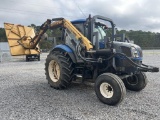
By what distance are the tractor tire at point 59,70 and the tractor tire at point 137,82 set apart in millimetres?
1967

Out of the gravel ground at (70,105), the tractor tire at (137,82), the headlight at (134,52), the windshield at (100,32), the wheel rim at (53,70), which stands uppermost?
the windshield at (100,32)

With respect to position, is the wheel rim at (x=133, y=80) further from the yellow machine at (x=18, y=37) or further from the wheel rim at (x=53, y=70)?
the yellow machine at (x=18, y=37)

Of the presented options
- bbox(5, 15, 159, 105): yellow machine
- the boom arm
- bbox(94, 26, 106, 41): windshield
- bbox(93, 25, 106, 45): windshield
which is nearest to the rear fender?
bbox(5, 15, 159, 105): yellow machine

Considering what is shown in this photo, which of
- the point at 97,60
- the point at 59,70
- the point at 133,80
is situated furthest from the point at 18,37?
the point at 133,80

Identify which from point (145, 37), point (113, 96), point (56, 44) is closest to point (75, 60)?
point (56, 44)

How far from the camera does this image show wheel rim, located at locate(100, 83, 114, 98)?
17.0 feet

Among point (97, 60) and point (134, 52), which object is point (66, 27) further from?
point (134, 52)

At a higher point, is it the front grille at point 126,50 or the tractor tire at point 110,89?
the front grille at point 126,50

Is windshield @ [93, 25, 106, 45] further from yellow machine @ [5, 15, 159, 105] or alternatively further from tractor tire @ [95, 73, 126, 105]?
tractor tire @ [95, 73, 126, 105]

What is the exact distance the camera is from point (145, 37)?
169ft

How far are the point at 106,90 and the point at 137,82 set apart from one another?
5.56 ft

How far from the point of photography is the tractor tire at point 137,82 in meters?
6.42

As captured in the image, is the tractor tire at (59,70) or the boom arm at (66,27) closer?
the boom arm at (66,27)

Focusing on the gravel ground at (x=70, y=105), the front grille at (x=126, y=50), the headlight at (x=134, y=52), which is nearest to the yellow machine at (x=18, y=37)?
the gravel ground at (x=70, y=105)
